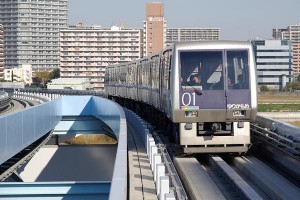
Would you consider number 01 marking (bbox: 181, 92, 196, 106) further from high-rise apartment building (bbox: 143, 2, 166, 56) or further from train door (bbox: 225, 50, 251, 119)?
high-rise apartment building (bbox: 143, 2, 166, 56)

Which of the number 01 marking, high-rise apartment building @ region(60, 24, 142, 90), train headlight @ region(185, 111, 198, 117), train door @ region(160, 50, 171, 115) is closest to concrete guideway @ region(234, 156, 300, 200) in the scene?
train headlight @ region(185, 111, 198, 117)

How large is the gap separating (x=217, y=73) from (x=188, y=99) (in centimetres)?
94

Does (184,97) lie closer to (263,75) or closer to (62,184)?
(62,184)

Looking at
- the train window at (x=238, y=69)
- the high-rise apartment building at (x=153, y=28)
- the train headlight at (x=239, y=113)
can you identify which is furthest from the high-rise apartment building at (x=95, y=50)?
the train headlight at (x=239, y=113)

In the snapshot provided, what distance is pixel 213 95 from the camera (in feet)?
50.7

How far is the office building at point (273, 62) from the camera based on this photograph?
16425 cm

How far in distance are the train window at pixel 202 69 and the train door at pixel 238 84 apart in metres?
0.21

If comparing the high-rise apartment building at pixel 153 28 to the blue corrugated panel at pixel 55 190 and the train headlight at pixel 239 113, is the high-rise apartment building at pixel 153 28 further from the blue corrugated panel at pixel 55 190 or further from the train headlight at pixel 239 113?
the blue corrugated panel at pixel 55 190

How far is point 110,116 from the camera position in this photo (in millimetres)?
28969

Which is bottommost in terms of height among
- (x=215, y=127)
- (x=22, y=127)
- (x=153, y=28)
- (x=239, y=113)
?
(x=22, y=127)

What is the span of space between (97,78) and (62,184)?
156m

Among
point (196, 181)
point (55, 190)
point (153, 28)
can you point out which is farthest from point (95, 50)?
point (196, 181)

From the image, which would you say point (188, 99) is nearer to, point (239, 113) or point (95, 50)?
point (239, 113)

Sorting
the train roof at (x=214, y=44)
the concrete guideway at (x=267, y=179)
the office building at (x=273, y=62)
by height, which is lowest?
the concrete guideway at (x=267, y=179)
